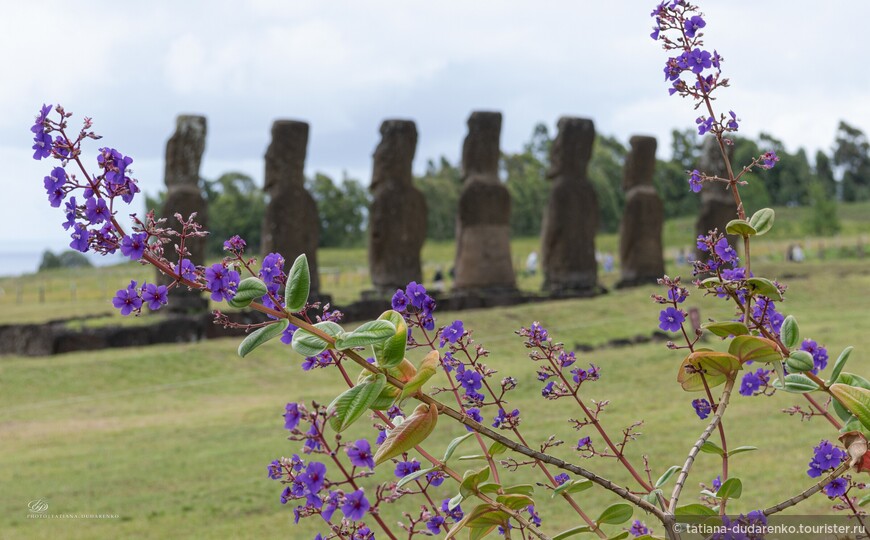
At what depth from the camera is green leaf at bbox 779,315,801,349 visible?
184 centimetres

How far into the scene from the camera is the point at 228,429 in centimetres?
791

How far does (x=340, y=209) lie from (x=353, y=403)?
29.9 metres

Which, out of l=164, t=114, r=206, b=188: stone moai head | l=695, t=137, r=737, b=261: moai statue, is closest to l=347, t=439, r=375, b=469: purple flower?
l=164, t=114, r=206, b=188: stone moai head

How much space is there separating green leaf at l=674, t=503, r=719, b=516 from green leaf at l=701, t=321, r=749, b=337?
277 millimetres

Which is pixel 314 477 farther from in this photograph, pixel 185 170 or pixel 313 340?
pixel 185 170

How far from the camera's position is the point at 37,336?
38.3ft

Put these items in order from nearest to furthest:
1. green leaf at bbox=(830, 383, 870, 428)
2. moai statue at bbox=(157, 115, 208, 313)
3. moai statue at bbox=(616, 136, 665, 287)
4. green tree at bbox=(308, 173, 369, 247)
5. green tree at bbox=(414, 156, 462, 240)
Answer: green leaf at bbox=(830, 383, 870, 428)
moai statue at bbox=(157, 115, 208, 313)
moai statue at bbox=(616, 136, 665, 287)
green tree at bbox=(308, 173, 369, 247)
green tree at bbox=(414, 156, 462, 240)

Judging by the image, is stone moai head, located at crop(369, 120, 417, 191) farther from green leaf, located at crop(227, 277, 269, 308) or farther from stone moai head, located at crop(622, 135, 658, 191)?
green leaf, located at crop(227, 277, 269, 308)

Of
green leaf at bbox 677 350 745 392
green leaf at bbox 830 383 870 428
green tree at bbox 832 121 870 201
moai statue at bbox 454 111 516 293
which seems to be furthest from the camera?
green tree at bbox 832 121 870 201

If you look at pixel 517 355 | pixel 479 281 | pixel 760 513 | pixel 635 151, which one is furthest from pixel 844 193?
pixel 760 513

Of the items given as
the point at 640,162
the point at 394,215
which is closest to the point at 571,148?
the point at 640,162

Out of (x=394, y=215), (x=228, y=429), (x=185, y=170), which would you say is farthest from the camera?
(x=394, y=215)

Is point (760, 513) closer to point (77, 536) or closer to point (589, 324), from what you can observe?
point (77, 536)

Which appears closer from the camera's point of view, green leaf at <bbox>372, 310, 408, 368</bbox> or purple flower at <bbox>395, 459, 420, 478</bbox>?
green leaf at <bbox>372, 310, 408, 368</bbox>
